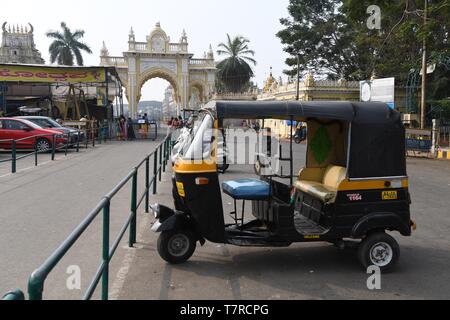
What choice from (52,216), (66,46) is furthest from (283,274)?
(66,46)

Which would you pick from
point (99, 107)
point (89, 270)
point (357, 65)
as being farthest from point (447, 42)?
point (89, 270)

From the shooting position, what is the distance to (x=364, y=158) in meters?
5.22

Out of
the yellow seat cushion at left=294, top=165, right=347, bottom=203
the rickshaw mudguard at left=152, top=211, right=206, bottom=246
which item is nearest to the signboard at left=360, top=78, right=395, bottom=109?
the yellow seat cushion at left=294, top=165, right=347, bottom=203

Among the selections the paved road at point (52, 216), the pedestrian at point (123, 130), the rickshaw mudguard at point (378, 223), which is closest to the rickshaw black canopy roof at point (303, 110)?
the rickshaw mudguard at point (378, 223)

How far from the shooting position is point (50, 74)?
84.8ft

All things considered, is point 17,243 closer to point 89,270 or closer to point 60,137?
point 89,270

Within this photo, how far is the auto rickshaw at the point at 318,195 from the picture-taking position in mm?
5031

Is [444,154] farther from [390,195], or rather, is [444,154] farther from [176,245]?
[176,245]

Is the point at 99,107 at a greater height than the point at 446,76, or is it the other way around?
the point at 446,76

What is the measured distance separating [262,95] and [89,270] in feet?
142

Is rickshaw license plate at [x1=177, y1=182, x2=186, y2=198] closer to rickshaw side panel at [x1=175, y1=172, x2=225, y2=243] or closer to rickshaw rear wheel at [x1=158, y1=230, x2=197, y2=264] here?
rickshaw side panel at [x1=175, y1=172, x2=225, y2=243]

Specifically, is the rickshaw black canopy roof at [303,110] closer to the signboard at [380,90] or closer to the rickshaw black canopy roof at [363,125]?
the rickshaw black canopy roof at [363,125]

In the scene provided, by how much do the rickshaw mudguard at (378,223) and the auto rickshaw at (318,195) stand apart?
1cm

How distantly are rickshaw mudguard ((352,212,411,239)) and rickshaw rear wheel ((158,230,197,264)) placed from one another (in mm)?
1839
